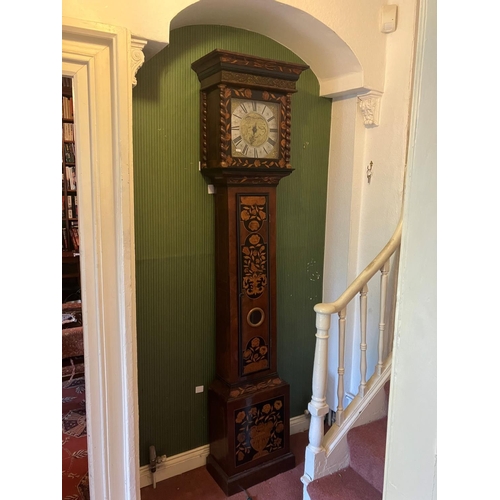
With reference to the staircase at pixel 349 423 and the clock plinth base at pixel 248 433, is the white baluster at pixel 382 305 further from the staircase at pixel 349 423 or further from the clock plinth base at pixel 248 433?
the clock plinth base at pixel 248 433

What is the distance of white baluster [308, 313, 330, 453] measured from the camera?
76.0 inches

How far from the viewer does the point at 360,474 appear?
2.06m

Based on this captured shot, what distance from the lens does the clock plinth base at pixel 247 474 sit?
223 centimetres

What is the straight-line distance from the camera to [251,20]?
7.08 feet

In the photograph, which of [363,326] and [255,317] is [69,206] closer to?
[255,317]

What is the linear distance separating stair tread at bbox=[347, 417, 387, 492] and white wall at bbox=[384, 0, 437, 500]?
5.06 feet

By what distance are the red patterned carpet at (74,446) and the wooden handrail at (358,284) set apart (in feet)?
4.95

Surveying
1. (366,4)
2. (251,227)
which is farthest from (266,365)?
(366,4)

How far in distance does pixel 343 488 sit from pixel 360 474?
0.12 metres

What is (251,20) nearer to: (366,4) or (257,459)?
(366,4)

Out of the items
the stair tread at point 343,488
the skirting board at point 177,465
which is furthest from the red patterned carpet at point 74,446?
the stair tread at point 343,488
